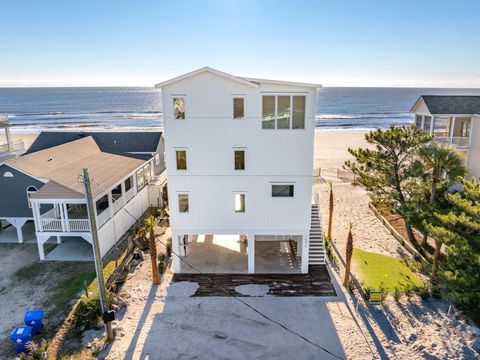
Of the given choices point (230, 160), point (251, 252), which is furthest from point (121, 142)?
point (251, 252)

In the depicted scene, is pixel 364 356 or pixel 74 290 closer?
pixel 364 356

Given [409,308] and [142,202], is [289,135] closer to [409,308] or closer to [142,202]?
[409,308]

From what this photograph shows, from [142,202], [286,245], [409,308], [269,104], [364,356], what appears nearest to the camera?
[364,356]

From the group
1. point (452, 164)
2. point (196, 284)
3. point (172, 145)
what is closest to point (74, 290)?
point (196, 284)

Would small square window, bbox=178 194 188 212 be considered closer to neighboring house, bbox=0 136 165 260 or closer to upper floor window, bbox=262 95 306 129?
neighboring house, bbox=0 136 165 260

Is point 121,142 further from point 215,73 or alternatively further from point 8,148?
point 215,73

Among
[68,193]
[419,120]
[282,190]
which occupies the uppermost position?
[419,120]

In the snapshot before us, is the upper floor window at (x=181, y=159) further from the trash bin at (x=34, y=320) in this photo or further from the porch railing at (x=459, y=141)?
the porch railing at (x=459, y=141)
